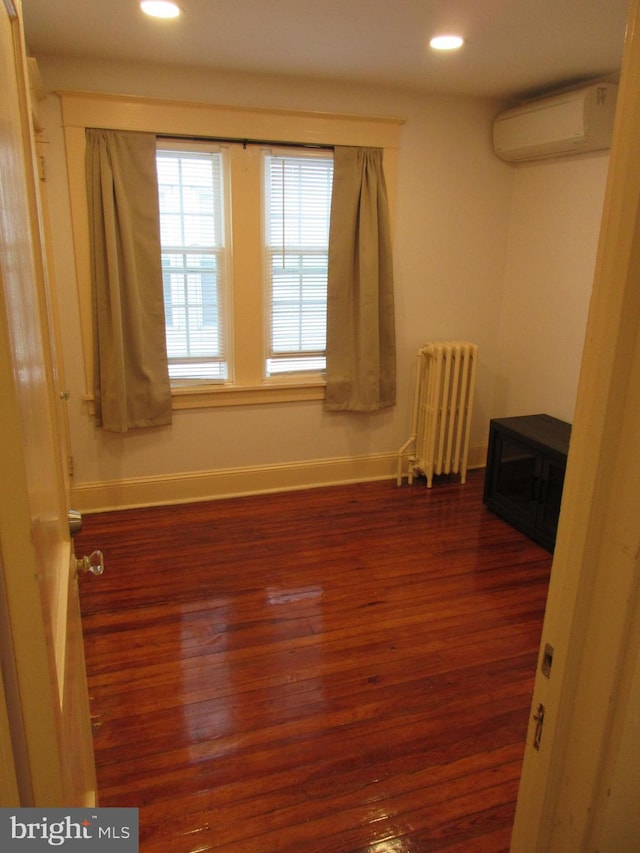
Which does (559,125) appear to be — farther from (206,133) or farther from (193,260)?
(193,260)

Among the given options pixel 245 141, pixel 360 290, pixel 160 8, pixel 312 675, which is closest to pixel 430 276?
pixel 360 290

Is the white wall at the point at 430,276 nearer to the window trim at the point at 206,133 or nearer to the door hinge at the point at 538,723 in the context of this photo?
the window trim at the point at 206,133

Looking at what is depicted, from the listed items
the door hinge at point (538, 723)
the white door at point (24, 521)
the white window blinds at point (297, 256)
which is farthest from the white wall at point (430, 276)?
the door hinge at point (538, 723)

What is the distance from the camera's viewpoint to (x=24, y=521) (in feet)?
2.24

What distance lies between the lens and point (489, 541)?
3598 mm

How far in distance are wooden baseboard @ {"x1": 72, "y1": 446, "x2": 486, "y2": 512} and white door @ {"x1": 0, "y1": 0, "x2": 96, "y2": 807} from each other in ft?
9.61

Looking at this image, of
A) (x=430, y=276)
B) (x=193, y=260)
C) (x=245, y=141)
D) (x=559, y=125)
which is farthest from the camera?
(x=430, y=276)

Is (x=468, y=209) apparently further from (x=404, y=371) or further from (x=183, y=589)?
(x=183, y=589)

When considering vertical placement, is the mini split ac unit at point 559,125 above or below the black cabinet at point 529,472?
above

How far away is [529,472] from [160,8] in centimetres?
309

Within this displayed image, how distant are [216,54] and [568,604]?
3.37m

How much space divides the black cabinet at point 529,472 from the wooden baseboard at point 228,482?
0.86 meters

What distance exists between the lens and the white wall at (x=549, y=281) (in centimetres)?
373

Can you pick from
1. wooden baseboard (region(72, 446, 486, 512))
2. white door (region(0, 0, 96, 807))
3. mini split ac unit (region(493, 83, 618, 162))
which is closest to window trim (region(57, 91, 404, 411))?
wooden baseboard (region(72, 446, 486, 512))
